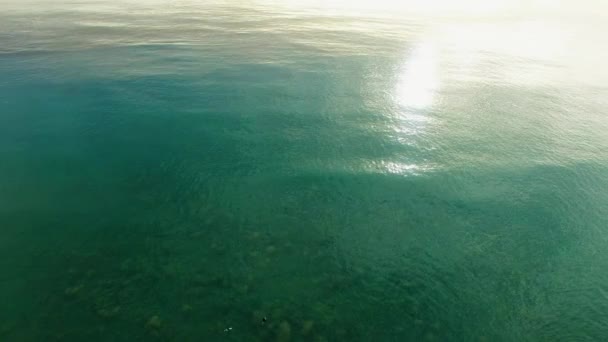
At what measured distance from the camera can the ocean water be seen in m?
4.33

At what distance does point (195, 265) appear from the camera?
16.0 feet

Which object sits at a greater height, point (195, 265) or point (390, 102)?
point (390, 102)

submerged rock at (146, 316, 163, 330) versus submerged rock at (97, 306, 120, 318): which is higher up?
submerged rock at (97, 306, 120, 318)

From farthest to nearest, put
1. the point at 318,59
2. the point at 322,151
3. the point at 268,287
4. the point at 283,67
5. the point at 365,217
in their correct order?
the point at 318,59, the point at 283,67, the point at 322,151, the point at 365,217, the point at 268,287

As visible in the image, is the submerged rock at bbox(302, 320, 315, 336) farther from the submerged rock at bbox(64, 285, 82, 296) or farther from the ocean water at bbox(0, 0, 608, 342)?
the submerged rock at bbox(64, 285, 82, 296)

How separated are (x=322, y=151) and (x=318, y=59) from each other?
20.5 feet

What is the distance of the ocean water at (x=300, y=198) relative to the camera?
433cm

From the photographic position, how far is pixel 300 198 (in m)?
6.15

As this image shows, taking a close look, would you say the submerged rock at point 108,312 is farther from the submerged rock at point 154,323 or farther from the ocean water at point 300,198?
the submerged rock at point 154,323

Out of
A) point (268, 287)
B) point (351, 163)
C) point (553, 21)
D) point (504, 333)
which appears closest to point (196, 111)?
point (351, 163)

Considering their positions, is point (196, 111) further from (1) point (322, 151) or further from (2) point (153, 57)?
(2) point (153, 57)

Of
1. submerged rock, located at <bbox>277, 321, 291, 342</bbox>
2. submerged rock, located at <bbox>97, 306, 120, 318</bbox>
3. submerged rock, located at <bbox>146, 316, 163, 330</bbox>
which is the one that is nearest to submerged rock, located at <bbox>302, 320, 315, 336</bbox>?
submerged rock, located at <bbox>277, 321, 291, 342</bbox>

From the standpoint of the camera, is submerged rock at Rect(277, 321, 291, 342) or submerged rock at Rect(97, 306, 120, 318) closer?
submerged rock at Rect(277, 321, 291, 342)

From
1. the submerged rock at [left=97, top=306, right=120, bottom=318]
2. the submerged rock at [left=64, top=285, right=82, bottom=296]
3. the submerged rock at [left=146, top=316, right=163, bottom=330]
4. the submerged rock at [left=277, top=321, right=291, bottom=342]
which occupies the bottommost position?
the submerged rock at [left=277, top=321, right=291, bottom=342]
